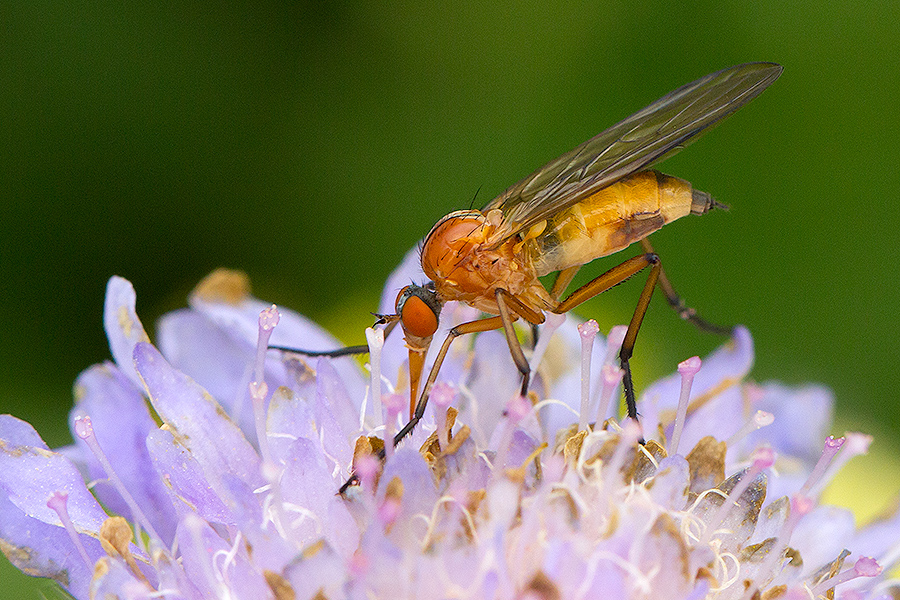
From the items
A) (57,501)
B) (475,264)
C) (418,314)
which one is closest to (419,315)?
(418,314)

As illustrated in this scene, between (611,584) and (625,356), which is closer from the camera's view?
(611,584)

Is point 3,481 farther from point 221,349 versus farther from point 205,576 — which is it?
point 221,349

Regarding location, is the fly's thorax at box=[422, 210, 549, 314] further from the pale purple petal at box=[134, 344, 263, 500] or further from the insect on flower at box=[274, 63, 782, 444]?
the pale purple petal at box=[134, 344, 263, 500]

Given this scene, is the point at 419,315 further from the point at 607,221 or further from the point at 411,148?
the point at 411,148

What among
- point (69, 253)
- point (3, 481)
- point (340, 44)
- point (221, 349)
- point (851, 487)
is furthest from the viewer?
point (340, 44)

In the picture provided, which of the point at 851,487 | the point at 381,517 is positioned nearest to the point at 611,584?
the point at 381,517

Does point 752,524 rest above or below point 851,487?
above
